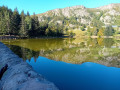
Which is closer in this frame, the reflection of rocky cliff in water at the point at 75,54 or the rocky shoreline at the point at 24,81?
the rocky shoreline at the point at 24,81

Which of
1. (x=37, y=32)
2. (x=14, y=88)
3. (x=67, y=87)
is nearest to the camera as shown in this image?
(x=14, y=88)

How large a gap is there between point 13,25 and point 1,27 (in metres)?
8.89

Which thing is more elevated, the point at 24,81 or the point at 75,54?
the point at 24,81

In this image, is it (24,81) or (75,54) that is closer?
(24,81)

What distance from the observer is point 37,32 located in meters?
86.8

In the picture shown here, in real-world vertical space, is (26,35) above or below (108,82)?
above

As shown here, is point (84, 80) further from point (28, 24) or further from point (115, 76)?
point (28, 24)

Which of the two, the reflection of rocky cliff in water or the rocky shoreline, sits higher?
the rocky shoreline

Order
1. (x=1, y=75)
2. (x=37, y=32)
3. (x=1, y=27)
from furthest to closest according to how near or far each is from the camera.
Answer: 1. (x=37, y=32)
2. (x=1, y=27)
3. (x=1, y=75)

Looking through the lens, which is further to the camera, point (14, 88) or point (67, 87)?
point (67, 87)

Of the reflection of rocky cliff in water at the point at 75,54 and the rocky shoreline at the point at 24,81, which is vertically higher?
the rocky shoreline at the point at 24,81

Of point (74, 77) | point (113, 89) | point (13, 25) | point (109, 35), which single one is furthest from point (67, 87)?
point (109, 35)

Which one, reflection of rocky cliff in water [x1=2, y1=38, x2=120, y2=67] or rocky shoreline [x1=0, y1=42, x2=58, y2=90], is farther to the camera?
reflection of rocky cliff in water [x1=2, y1=38, x2=120, y2=67]

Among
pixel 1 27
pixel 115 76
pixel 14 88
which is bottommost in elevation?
pixel 115 76
